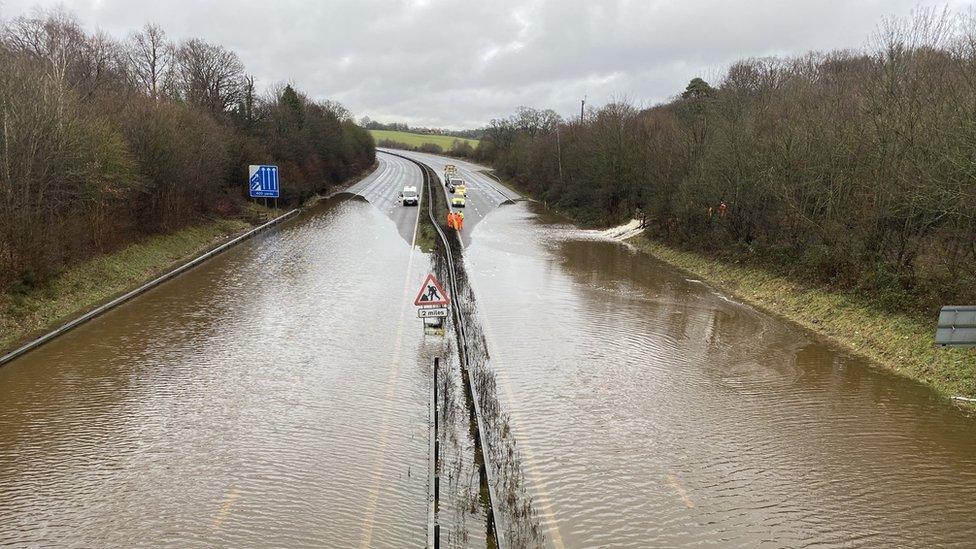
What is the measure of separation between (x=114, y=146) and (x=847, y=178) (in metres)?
28.9

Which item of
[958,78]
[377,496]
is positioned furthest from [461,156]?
[377,496]

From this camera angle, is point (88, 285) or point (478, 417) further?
point (88, 285)

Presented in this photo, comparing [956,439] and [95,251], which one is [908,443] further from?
[95,251]

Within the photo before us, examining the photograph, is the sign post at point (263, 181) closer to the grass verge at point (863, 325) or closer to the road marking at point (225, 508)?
the grass verge at point (863, 325)

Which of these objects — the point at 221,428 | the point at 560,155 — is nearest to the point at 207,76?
the point at 560,155

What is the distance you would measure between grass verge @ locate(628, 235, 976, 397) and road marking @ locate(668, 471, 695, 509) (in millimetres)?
8059

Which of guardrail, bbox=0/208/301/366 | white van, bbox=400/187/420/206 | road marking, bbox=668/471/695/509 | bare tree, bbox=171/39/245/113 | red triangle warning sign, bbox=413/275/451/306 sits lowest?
road marking, bbox=668/471/695/509

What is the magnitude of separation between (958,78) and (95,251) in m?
30.5

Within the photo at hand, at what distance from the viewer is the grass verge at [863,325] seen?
14222mm

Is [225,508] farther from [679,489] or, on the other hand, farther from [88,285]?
[88,285]

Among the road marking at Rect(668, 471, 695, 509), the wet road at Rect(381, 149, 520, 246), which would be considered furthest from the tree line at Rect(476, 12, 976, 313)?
the wet road at Rect(381, 149, 520, 246)

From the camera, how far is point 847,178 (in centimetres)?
2150

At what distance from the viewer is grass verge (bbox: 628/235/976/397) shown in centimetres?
1422

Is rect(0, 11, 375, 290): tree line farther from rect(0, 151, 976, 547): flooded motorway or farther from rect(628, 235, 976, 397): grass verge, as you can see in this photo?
rect(628, 235, 976, 397): grass verge
